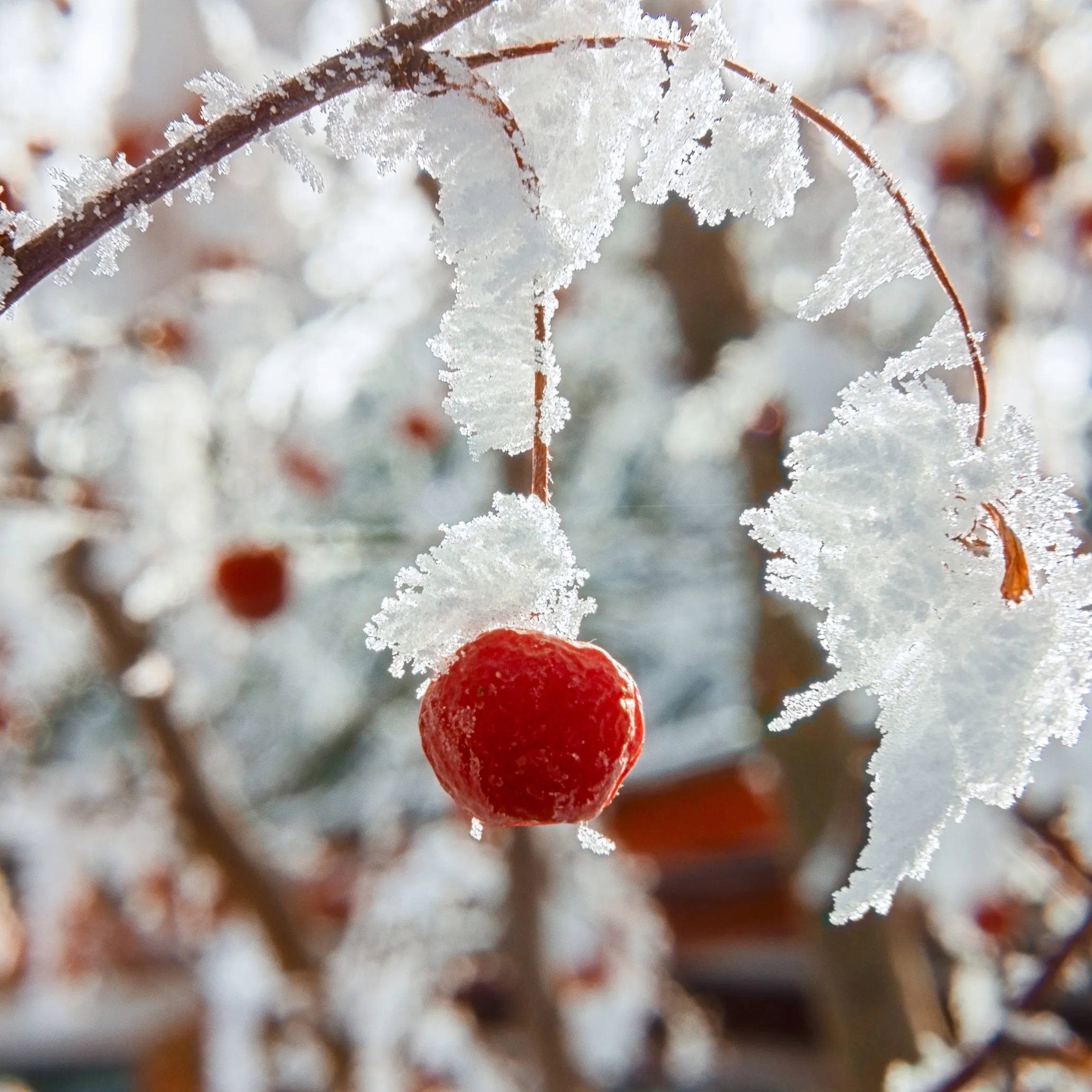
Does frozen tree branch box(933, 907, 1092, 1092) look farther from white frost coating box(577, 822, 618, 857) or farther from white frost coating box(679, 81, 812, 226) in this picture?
white frost coating box(679, 81, 812, 226)

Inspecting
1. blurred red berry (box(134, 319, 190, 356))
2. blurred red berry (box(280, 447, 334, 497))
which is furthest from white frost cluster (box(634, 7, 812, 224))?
blurred red berry (box(280, 447, 334, 497))

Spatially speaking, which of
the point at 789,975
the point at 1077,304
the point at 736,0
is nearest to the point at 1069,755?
the point at 1077,304

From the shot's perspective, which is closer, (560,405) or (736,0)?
(560,405)

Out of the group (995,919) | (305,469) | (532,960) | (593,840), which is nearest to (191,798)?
(532,960)

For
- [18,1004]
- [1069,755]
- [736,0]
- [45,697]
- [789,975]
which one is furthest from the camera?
[45,697]

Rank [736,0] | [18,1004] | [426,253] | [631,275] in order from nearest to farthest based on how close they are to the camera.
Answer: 1. [736,0]
2. [426,253]
3. [631,275]
4. [18,1004]

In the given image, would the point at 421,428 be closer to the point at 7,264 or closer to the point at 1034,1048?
the point at 1034,1048

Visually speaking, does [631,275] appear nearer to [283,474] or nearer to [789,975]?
[283,474]
